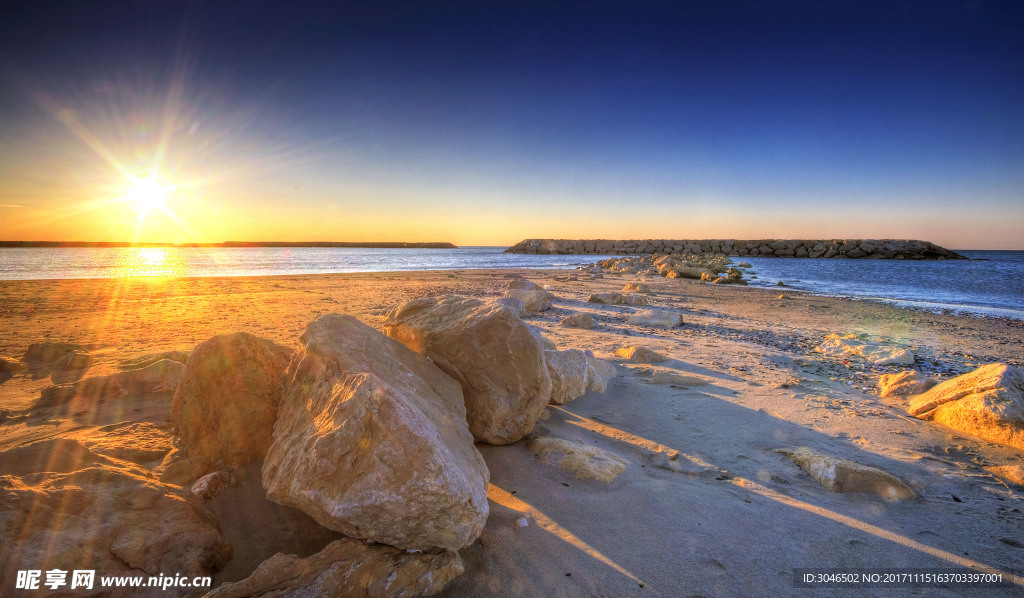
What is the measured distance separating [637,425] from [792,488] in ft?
4.37

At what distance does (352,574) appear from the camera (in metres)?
1.82

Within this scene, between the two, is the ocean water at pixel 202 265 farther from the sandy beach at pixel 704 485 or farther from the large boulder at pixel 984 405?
the large boulder at pixel 984 405

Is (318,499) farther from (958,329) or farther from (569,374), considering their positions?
(958,329)

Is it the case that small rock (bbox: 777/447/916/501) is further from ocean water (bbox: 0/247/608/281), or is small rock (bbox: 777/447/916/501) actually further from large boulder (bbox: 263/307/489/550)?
ocean water (bbox: 0/247/608/281)

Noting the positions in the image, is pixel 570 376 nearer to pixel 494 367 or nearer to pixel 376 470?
pixel 494 367

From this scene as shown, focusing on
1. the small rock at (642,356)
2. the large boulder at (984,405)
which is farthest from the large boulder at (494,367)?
the large boulder at (984,405)

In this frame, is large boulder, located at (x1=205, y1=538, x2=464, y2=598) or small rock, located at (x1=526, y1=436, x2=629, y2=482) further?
small rock, located at (x1=526, y1=436, x2=629, y2=482)

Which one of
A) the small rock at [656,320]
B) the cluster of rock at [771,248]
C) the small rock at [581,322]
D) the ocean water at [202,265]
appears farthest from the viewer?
the cluster of rock at [771,248]

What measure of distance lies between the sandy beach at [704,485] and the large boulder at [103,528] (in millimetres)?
198

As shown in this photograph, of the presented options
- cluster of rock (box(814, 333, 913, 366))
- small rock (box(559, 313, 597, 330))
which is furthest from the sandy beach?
small rock (box(559, 313, 597, 330))

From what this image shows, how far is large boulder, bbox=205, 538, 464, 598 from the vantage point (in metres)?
1.76

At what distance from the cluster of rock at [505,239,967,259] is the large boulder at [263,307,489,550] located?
62.4 m

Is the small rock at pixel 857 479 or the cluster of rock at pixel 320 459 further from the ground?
the cluster of rock at pixel 320 459

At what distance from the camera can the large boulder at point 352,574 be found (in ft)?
5.76
